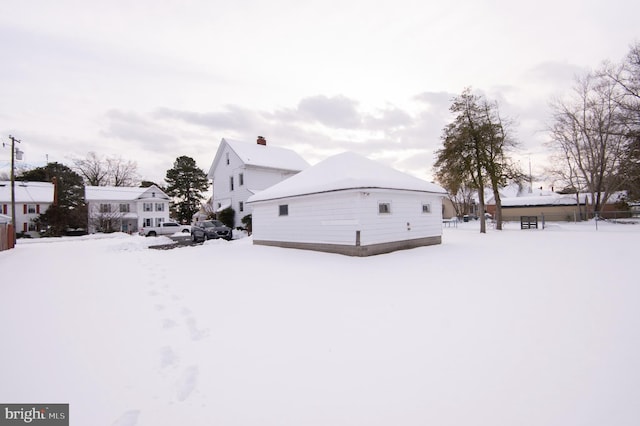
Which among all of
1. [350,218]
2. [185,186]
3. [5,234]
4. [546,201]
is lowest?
[5,234]

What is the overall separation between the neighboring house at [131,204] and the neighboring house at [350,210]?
30943 millimetres

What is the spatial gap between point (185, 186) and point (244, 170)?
25.4 meters

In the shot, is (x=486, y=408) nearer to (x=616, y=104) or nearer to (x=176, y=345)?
(x=176, y=345)

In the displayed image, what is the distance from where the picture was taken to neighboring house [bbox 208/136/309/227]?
29156 mm

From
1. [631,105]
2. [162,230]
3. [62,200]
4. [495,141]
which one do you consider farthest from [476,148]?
[62,200]

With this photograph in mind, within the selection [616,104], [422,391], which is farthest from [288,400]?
[616,104]

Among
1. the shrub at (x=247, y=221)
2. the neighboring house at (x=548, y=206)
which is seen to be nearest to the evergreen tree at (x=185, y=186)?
the shrub at (x=247, y=221)

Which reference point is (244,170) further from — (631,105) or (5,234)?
(631,105)

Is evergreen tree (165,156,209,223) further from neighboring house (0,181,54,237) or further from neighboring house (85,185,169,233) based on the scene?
neighboring house (0,181,54,237)

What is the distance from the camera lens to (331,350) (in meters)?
4.12

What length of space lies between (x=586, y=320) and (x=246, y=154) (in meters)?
28.9

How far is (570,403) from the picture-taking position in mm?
2957

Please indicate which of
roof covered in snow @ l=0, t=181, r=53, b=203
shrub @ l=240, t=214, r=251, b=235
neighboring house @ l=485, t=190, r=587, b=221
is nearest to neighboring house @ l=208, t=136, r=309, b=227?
shrub @ l=240, t=214, r=251, b=235

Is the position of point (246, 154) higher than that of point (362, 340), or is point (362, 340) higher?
point (246, 154)
